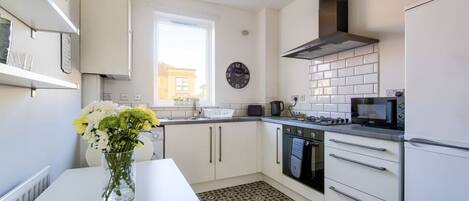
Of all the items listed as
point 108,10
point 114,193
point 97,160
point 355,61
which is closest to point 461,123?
point 355,61

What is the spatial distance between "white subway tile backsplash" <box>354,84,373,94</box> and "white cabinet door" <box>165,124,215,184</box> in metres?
1.62

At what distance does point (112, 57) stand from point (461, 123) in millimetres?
2624

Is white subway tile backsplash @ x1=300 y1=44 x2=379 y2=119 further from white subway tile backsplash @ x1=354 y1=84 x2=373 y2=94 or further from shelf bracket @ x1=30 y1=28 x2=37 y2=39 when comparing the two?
shelf bracket @ x1=30 y1=28 x2=37 y2=39

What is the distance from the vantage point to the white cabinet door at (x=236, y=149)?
283cm

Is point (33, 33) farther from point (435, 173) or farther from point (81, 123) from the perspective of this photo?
point (435, 173)

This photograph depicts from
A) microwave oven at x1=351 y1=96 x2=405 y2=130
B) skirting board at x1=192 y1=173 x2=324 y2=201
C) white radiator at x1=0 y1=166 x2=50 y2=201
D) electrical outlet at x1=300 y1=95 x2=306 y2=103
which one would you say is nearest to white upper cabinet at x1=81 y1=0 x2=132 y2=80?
white radiator at x1=0 y1=166 x2=50 y2=201

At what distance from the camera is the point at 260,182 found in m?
3.11

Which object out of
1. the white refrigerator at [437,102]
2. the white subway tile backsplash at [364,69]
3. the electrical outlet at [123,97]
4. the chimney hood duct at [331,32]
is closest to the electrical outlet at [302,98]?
the chimney hood duct at [331,32]

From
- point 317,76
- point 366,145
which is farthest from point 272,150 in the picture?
point 366,145

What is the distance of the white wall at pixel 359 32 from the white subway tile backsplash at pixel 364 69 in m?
0.09

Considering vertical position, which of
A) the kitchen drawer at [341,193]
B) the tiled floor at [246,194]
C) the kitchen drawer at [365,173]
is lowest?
the tiled floor at [246,194]

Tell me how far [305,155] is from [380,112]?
29.5 inches

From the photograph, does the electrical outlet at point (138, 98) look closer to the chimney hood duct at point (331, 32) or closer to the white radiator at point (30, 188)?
the white radiator at point (30, 188)

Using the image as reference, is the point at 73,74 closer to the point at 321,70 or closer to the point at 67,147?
the point at 67,147
